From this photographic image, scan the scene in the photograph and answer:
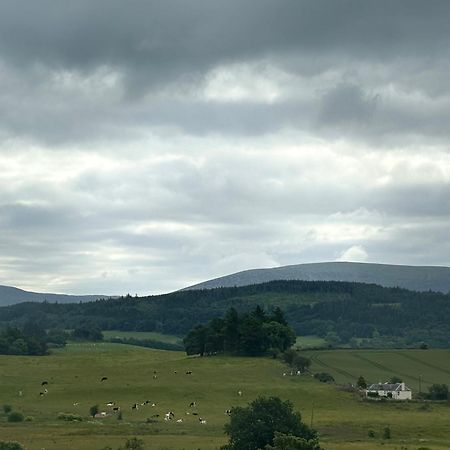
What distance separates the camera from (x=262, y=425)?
246ft

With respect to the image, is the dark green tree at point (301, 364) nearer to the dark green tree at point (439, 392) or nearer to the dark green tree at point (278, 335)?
the dark green tree at point (278, 335)

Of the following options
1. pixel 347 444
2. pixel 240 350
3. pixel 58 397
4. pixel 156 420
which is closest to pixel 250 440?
pixel 347 444

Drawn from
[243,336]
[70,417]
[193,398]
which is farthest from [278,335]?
[70,417]

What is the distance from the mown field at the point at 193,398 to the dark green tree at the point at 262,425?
15.7 feet

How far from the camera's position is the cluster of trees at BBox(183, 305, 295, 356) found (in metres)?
163

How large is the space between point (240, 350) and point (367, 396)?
145ft

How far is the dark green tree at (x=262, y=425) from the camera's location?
2906 inches

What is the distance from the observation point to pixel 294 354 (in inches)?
6004

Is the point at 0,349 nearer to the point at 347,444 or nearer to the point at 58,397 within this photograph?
the point at 58,397

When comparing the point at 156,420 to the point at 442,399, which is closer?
the point at 156,420

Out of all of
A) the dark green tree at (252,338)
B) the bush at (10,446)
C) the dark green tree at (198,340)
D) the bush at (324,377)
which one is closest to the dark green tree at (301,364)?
the bush at (324,377)

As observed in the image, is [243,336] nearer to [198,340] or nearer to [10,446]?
[198,340]

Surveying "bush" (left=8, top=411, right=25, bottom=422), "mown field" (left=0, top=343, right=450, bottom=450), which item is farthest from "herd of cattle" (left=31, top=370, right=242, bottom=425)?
"bush" (left=8, top=411, right=25, bottom=422)

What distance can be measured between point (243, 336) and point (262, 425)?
8795cm
